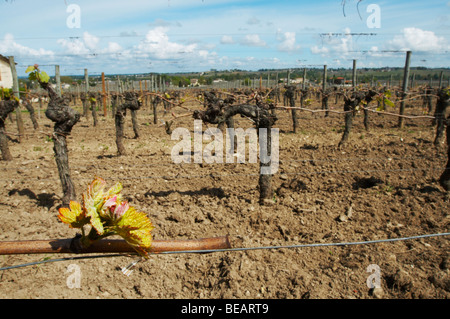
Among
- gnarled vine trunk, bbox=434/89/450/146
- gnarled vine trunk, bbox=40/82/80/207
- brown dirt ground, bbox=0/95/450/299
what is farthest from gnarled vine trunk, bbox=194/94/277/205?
gnarled vine trunk, bbox=434/89/450/146

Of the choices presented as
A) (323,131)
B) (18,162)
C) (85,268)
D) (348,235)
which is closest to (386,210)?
(348,235)

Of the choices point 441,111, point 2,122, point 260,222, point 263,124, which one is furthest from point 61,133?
point 441,111

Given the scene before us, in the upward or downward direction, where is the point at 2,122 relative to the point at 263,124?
A: downward

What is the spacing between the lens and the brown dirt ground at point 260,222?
3.07 meters

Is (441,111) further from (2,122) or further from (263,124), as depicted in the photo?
(2,122)

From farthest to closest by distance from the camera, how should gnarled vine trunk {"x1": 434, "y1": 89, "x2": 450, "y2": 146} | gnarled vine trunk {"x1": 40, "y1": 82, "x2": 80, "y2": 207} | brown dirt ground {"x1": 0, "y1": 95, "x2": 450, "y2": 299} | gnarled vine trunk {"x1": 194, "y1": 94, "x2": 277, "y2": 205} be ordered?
gnarled vine trunk {"x1": 434, "y1": 89, "x2": 450, "y2": 146}, gnarled vine trunk {"x1": 194, "y1": 94, "x2": 277, "y2": 205}, gnarled vine trunk {"x1": 40, "y1": 82, "x2": 80, "y2": 207}, brown dirt ground {"x1": 0, "y1": 95, "x2": 450, "y2": 299}

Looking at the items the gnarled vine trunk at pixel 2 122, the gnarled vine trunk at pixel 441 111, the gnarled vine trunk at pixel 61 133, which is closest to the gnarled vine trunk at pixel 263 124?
the gnarled vine trunk at pixel 61 133

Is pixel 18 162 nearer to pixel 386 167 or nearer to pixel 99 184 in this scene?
pixel 99 184

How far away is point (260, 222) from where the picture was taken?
441cm

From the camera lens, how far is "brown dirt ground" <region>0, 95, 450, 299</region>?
3.07 meters

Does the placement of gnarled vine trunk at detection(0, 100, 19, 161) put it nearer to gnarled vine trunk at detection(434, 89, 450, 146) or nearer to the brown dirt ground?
the brown dirt ground

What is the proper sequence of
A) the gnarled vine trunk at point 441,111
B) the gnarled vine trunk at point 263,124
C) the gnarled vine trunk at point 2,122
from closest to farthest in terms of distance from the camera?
the gnarled vine trunk at point 263,124 < the gnarled vine trunk at point 2,122 < the gnarled vine trunk at point 441,111

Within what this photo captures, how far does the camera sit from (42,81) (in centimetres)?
450

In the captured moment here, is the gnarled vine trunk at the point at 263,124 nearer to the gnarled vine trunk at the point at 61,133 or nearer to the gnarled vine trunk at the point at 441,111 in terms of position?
the gnarled vine trunk at the point at 61,133
